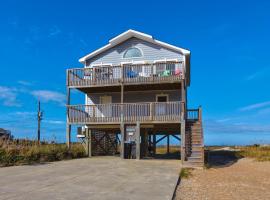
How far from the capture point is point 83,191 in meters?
9.22

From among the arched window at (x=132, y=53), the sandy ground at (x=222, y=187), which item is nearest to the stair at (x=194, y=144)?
the sandy ground at (x=222, y=187)

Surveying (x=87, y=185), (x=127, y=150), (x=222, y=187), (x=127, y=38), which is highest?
(x=127, y=38)

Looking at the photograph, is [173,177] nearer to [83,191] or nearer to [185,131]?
[83,191]

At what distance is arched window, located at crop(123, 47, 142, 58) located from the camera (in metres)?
25.0

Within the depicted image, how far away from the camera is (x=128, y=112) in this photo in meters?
21.8

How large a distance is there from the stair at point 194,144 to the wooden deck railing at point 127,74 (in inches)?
122

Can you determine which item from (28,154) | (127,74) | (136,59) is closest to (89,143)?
(127,74)

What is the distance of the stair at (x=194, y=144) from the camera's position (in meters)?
17.8

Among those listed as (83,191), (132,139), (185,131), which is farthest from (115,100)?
(83,191)

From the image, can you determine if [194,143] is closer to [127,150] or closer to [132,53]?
[127,150]

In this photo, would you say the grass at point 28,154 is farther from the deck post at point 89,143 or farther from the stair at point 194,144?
the stair at point 194,144

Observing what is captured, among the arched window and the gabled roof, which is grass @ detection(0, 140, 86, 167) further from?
the arched window

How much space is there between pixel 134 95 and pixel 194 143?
7.35m

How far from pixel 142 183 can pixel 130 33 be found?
1579 centimetres
